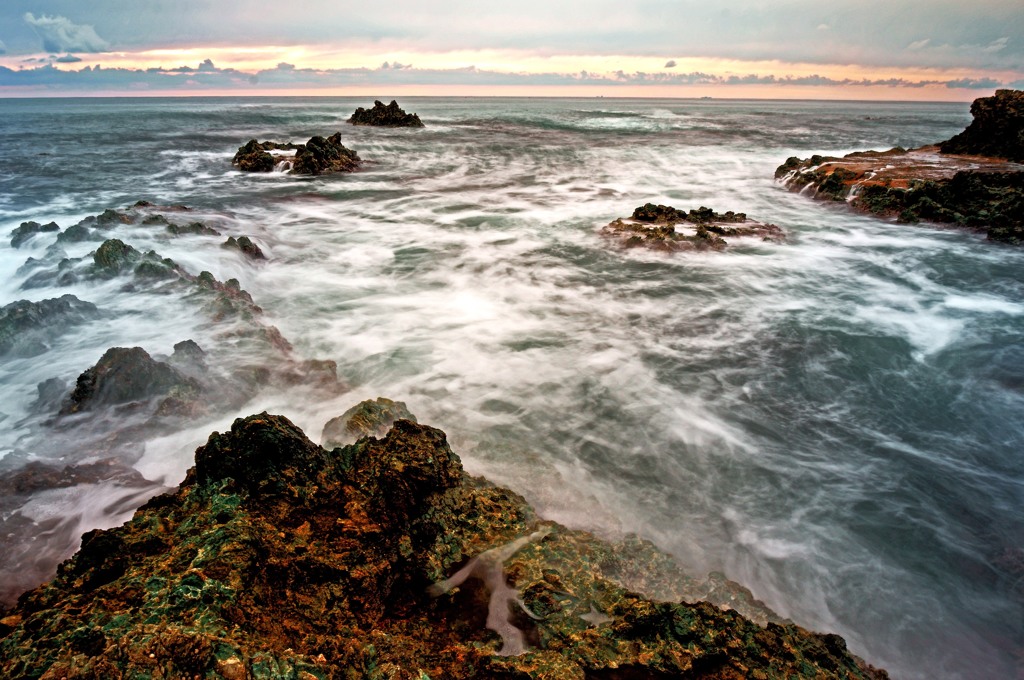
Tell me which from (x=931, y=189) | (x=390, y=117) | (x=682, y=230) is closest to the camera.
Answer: (x=682, y=230)

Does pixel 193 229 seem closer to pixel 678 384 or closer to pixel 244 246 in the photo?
pixel 244 246

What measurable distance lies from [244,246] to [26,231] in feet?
14.9

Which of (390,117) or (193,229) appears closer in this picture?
(193,229)

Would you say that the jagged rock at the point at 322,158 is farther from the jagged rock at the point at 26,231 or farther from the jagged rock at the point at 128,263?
the jagged rock at the point at 128,263

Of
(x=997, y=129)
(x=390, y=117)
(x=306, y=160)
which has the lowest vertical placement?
(x=306, y=160)

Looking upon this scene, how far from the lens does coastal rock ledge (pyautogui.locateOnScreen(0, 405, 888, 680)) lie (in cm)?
180

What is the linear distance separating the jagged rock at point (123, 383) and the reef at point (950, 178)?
51.2 ft

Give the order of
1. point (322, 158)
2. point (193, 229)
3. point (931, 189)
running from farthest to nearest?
point (322, 158) < point (931, 189) < point (193, 229)

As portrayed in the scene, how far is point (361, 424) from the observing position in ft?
13.3

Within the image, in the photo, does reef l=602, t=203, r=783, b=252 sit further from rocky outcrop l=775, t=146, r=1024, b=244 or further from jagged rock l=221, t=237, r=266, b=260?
jagged rock l=221, t=237, r=266, b=260

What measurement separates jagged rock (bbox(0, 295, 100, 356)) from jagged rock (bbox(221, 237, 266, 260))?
2.76 m

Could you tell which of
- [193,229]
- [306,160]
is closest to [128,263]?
[193,229]

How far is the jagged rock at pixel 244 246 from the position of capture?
9.34 meters

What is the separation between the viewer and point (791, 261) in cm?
1045
